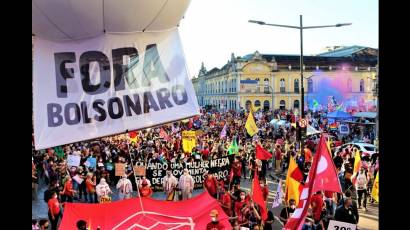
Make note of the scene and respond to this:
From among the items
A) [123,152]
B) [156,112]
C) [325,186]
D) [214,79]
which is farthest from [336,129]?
[214,79]

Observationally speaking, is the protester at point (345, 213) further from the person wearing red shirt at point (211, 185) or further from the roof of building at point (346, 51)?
the roof of building at point (346, 51)

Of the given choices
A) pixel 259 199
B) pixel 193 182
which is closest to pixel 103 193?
pixel 193 182

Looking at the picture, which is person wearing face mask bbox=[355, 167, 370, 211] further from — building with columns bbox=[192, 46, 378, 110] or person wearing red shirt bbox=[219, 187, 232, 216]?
building with columns bbox=[192, 46, 378, 110]

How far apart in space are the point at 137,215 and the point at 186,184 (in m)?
5.96

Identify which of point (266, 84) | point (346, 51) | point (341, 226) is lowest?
point (341, 226)

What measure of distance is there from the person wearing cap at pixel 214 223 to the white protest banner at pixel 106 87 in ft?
5.37

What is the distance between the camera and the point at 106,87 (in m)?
4.55

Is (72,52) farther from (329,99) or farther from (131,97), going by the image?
(329,99)

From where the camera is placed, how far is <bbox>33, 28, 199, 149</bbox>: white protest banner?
171 inches

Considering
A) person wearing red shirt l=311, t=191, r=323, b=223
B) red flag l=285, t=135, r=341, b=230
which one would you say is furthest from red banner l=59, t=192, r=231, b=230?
person wearing red shirt l=311, t=191, r=323, b=223

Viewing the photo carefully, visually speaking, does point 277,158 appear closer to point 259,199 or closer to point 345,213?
point 345,213

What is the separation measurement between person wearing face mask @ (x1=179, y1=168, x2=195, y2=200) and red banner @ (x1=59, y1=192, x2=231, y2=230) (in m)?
5.29

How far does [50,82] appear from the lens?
171 inches
